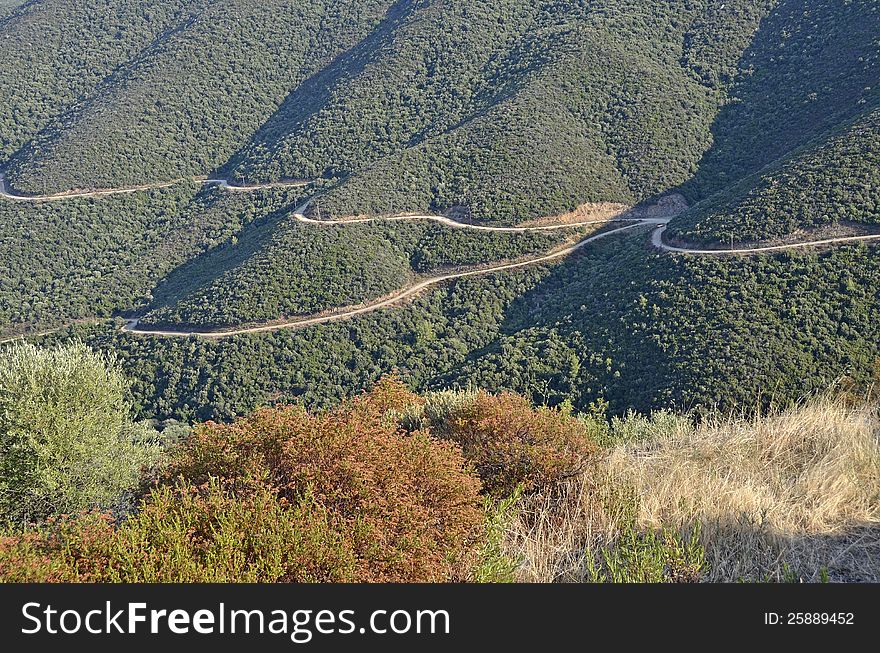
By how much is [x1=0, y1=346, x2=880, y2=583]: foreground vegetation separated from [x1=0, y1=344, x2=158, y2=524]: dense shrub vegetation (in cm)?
318

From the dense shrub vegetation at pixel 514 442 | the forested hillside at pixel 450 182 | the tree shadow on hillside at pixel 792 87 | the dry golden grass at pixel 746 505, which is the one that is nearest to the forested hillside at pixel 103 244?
the forested hillside at pixel 450 182

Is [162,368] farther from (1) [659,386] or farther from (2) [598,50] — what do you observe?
(2) [598,50]

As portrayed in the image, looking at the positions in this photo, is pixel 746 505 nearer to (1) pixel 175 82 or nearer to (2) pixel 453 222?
(2) pixel 453 222

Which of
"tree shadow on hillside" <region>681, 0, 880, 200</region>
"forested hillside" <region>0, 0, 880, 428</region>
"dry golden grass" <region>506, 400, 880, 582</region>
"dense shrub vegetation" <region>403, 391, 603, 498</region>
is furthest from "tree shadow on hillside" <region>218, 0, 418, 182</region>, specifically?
"dry golden grass" <region>506, 400, 880, 582</region>

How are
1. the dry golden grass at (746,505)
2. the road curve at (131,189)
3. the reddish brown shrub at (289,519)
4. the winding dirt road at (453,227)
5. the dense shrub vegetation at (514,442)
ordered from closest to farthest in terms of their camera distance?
1. the reddish brown shrub at (289,519)
2. the dry golden grass at (746,505)
3. the dense shrub vegetation at (514,442)
4. the winding dirt road at (453,227)
5. the road curve at (131,189)

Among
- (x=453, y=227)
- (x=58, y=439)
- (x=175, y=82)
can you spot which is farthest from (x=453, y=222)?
(x=58, y=439)

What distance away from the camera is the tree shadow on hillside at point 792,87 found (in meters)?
43.9

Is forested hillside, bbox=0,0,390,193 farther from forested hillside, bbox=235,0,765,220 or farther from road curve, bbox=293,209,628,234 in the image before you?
road curve, bbox=293,209,628,234

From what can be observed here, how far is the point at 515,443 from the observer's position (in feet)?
32.3

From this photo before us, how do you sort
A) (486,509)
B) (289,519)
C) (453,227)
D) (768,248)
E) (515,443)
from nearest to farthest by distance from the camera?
(289,519) < (486,509) < (515,443) < (768,248) < (453,227)

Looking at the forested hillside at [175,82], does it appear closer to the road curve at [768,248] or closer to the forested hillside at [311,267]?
the forested hillside at [311,267]

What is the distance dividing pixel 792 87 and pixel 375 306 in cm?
3342

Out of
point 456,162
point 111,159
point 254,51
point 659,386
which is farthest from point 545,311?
point 254,51

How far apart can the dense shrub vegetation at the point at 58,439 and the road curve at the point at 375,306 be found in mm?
23736
